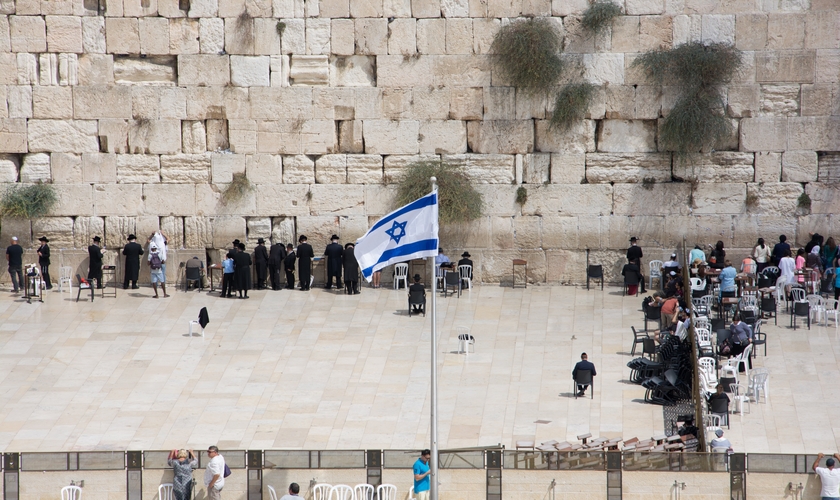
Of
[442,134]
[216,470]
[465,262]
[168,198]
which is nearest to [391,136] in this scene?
[442,134]

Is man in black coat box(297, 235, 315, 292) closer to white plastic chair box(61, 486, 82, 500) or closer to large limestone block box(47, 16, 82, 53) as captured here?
large limestone block box(47, 16, 82, 53)

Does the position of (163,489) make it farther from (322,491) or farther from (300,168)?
(300,168)

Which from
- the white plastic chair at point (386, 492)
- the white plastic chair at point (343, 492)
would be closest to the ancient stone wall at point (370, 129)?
the white plastic chair at point (386, 492)

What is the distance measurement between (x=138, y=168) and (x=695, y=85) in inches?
427

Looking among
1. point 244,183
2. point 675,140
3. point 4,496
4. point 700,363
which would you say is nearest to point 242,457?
point 4,496

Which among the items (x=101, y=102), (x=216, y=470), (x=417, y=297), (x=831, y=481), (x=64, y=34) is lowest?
(x=831, y=481)

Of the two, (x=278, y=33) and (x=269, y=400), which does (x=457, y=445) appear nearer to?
(x=269, y=400)

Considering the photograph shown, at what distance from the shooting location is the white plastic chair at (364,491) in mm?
14922

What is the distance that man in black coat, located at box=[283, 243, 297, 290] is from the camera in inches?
942

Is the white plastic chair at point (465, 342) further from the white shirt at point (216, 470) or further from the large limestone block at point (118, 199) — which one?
the large limestone block at point (118, 199)

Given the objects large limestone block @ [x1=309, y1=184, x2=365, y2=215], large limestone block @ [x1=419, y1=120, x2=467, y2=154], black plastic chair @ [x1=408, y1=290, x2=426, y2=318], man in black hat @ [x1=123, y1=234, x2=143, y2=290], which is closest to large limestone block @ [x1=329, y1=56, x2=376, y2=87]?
large limestone block @ [x1=419, y1=120, x2=467, y2=154]

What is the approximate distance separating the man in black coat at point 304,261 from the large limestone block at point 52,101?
17.3ft

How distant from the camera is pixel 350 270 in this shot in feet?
76.2

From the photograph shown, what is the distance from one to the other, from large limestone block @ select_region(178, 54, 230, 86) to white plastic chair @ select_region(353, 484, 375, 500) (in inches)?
457
